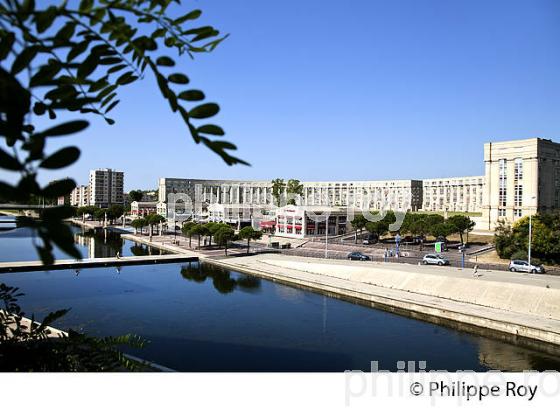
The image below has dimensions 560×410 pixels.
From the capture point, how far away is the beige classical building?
36031 millimetres

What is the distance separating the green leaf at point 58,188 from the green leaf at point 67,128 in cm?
13

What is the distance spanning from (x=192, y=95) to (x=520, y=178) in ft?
134

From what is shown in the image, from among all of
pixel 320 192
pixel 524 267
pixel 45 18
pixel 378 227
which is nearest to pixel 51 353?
pixel 45 18

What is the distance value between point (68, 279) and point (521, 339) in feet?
68.3

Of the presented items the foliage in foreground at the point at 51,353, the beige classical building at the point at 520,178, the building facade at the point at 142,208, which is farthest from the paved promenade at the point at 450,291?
the building facade at the point at 142,208

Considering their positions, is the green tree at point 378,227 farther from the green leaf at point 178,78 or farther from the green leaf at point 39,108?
the green leaf at point 178,78

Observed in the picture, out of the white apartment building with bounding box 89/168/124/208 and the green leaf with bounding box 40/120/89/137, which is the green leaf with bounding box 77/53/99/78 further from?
the white apartment building with bounding box 89/168/124/208

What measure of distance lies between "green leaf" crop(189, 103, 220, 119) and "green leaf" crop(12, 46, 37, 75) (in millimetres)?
436

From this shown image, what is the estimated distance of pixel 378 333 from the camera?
15.0 meters

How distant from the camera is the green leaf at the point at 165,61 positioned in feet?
4.57

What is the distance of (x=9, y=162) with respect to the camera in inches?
39.9

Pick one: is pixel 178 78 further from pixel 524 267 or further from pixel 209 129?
pixel 524 267

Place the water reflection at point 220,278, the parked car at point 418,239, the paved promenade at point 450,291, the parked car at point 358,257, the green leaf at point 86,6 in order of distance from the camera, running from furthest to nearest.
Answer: the parked car at point 418,239
the parked car at point 358,257
the water reflection at point 220,278
the paved promenade at point 450,291
the green leaf at point 86,6
